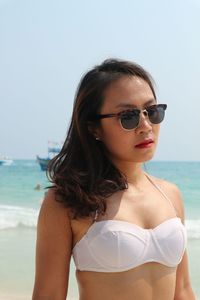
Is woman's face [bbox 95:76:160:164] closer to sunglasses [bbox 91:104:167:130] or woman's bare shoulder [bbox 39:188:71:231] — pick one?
sunglasses [bbox 91:104:167:130]

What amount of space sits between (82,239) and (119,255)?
0.49 feet

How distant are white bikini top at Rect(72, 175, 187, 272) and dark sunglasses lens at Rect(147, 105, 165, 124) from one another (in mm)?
438

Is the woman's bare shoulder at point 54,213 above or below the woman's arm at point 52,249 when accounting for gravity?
above

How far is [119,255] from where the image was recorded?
2014mm

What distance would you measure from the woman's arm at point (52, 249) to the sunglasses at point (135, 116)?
39cm

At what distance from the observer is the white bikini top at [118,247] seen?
2.02m

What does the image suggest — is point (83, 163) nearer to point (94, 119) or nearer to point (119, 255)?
point (94, 119)

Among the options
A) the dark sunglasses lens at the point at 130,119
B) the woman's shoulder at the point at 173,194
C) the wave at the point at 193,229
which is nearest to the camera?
the dark sunglasses lens at the point at 130,119

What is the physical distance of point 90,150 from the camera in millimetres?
2219

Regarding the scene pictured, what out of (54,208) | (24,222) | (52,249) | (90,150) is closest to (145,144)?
(90,150)

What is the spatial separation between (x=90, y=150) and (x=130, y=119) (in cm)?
22

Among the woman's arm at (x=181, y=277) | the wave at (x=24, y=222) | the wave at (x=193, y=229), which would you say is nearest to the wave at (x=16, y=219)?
the wave at (x=24, y=222)

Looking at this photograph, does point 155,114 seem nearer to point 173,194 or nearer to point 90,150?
point 90,150

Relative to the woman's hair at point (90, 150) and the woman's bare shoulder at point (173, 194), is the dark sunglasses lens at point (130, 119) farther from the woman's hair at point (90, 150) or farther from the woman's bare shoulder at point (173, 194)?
the woman's bare shoulder at point (173, 194)
